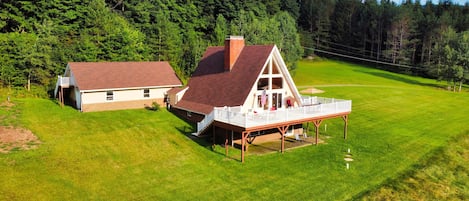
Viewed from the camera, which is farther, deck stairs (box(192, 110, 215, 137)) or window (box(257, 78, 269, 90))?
window (box(257, 78, 269, 90))

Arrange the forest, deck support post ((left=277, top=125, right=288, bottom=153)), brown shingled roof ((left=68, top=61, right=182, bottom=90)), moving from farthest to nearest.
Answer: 1. the forest
2. brown shingled roof ((left=68, top=61, right=182, bottom=90))
3. deck support post ((left=277, top=125, right=288, bottom=153))

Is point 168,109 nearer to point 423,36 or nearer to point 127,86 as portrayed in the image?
point 127,86

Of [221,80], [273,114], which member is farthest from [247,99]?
[221,80]

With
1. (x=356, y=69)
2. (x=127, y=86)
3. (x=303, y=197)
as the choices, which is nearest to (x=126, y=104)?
(x=127, y=86)

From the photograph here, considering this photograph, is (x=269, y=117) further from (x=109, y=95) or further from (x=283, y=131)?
(x=109, y=95)

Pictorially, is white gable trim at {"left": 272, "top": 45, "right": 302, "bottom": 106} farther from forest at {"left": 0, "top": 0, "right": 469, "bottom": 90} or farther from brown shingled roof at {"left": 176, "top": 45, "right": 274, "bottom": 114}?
forest at {"left": 0, "top": 0, "right": 469, "bottom": 90}

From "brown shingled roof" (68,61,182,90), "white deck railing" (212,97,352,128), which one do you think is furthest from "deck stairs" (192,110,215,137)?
"brown shingled roof" (68,61,182,90)

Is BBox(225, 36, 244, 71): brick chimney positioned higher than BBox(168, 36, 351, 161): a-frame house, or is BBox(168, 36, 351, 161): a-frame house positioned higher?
BBox(225, 36, 244, 71): brick chimney
